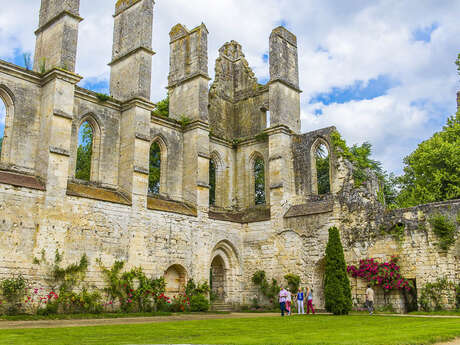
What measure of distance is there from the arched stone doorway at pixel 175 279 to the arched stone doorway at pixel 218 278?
2.68 m

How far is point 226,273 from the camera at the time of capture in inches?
888

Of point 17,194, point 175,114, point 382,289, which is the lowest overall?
point 382,289

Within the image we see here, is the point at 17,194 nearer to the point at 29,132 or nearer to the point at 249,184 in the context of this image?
the point at 29,132

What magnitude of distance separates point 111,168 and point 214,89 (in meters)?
8.74

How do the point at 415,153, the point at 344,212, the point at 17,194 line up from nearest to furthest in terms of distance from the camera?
1. the point at 17,194
2. the point at 344,212
3. the point at 415,153

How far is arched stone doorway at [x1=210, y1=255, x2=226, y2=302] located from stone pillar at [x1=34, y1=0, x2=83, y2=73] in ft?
35.5

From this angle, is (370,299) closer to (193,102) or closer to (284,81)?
(284,81)

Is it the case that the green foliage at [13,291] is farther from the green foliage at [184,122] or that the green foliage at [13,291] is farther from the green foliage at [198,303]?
the green foliage at [184,122]

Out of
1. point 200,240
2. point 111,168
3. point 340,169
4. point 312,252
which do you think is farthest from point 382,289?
point 111,168

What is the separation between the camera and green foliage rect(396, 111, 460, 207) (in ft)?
76.5

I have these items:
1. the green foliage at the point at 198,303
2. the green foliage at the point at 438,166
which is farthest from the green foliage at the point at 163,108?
the green foliage at the point at 438,166

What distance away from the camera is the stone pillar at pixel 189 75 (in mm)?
22438

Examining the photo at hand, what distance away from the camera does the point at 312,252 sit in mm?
20516

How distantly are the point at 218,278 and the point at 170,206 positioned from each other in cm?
473
